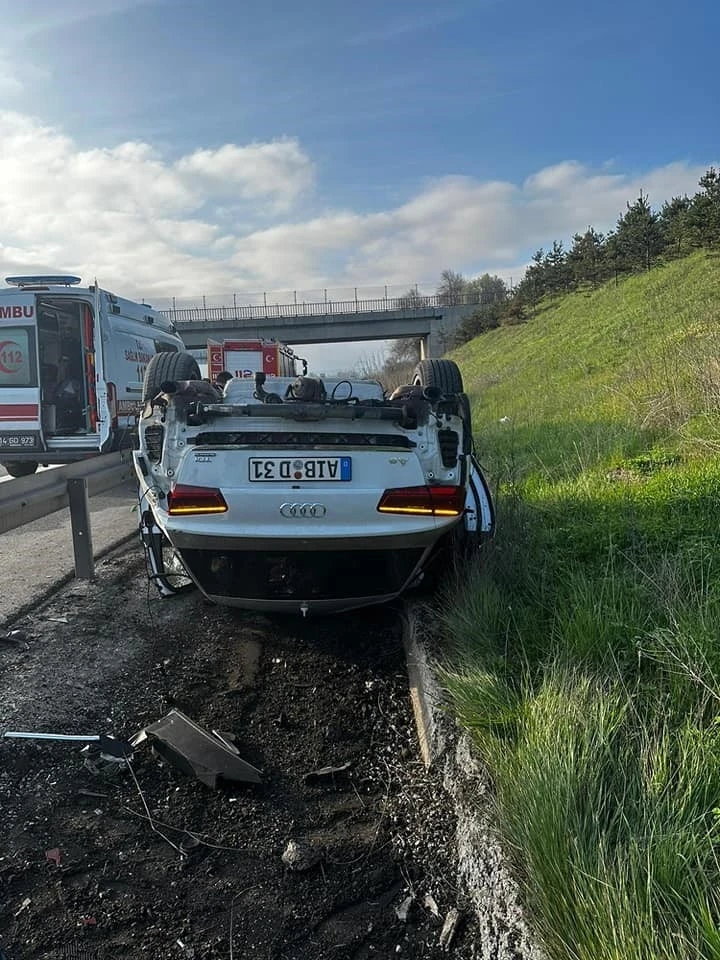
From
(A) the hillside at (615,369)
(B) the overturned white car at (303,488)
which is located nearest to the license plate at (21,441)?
(A) the hillside at (615,369)

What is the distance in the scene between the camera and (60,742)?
114 inches

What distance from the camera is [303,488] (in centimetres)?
338

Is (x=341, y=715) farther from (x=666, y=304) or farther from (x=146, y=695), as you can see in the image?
(x=666, y=304)

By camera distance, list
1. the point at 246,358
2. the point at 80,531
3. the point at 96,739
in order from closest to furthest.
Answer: the point at 96,739, the point at 80,531, the point at 246,358

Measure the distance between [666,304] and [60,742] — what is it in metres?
22.6

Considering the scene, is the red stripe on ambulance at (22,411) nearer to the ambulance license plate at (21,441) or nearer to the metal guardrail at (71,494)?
the ambulance license plate at (21,441)

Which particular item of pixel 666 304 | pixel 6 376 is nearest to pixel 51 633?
pixel 6 376

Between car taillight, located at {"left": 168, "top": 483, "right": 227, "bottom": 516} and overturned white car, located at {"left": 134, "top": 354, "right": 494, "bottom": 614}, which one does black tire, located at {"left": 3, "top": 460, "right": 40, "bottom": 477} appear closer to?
overturned white car, located at {"left": 134, "top": 354, "right": 494, "bottom": 614}

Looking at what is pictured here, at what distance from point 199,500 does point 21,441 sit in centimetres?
729

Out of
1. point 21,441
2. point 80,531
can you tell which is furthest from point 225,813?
point 21,441

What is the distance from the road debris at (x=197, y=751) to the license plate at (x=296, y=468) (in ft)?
4.06

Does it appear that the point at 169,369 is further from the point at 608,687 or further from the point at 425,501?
the point at 608,687

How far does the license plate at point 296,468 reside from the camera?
3.38 meters

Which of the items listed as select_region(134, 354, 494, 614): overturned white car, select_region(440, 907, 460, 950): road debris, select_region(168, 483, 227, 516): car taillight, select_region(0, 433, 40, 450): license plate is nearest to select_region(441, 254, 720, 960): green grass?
select_region(440, 907, 460, 950): road debris
